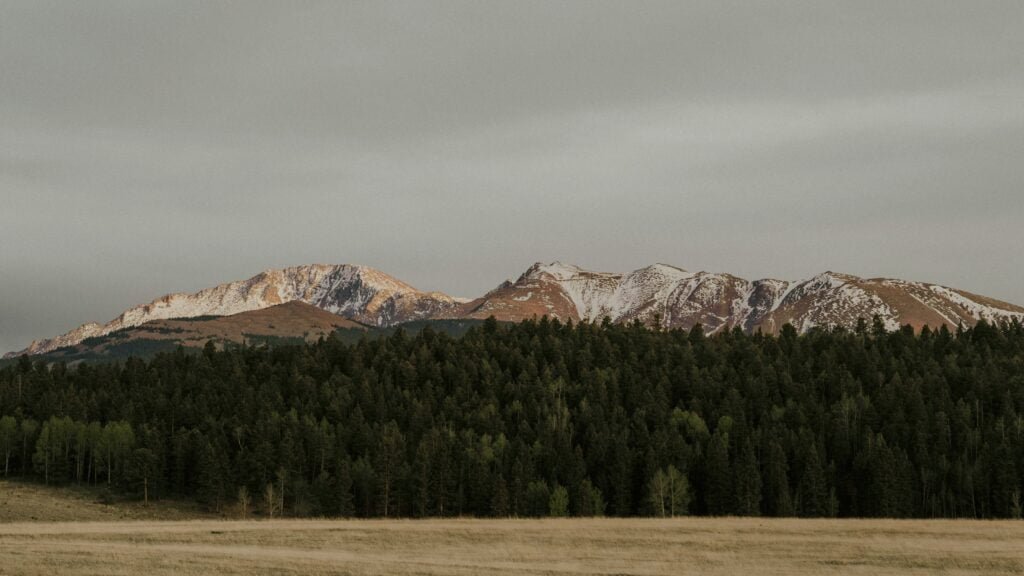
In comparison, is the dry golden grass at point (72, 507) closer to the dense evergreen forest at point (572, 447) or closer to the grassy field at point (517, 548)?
the dense evergreen forest at point (572, 447)

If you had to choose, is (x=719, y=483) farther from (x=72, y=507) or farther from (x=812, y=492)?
(x=72, y=507)

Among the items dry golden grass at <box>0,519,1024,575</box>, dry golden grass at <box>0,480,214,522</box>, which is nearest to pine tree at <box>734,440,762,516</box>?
dry golden grass at <box>0,519,1024,575</box>

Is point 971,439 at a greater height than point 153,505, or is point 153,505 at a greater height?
point 971,439

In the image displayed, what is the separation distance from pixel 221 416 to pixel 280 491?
1592 inches

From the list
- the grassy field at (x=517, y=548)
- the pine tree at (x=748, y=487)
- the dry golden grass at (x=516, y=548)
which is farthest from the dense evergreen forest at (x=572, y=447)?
the grassy field at (x=517, y=548)

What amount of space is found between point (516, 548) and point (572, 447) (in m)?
103

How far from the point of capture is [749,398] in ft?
620

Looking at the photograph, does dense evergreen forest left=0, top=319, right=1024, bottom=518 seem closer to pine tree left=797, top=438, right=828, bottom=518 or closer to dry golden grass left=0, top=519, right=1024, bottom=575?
pine tree left=797, top=438, right=828, bottom=518

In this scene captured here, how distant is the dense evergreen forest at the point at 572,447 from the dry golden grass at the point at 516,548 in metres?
64.3

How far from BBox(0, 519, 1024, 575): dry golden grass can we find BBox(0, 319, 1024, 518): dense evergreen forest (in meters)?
64.3

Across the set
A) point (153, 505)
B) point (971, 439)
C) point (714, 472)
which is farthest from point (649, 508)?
point (153, 505)

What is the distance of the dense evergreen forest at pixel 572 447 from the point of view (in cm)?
14112

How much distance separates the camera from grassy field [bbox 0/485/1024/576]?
52.0 meters

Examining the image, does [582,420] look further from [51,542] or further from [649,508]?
[51,542]
